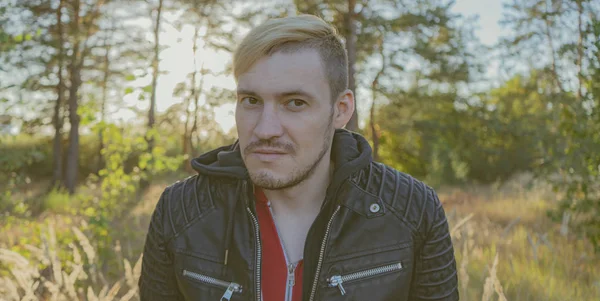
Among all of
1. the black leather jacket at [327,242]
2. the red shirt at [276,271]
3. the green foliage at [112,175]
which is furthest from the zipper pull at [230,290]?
the green foliage at [112,175]

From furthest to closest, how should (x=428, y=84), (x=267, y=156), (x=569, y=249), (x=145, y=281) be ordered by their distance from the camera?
(x=428, y=84), (x=569, y=249), (x=145, y=281), (x=267, y=156)

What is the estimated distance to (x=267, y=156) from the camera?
2.18 m

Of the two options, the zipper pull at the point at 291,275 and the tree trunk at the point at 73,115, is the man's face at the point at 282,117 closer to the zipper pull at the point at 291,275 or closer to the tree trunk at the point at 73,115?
the zipper pull at the point at 291,275

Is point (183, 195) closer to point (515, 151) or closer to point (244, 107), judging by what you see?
point (244, 107)

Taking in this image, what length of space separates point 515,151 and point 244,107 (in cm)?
2138

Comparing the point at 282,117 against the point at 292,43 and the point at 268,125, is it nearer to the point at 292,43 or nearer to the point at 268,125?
the point at 268,125

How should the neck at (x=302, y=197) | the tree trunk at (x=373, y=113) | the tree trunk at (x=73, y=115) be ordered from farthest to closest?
the tree trunk at (x=373, y=113) → the tree trunk at (x=73, y=115) → the neck at (x=302, y=197)

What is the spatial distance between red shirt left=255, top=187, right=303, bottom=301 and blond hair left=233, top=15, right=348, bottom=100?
2.63 feet

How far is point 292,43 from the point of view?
2.26 meters

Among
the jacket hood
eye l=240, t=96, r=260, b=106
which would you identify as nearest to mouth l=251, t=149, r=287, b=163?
the jacket hood

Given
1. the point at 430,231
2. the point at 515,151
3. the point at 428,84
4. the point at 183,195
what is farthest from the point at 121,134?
the point at 515,151

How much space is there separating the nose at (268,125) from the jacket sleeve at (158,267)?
0.67m

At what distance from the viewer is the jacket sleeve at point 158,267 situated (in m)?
2.31

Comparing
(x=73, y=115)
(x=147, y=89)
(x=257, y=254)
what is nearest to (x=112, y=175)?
(x=147, y=89)
